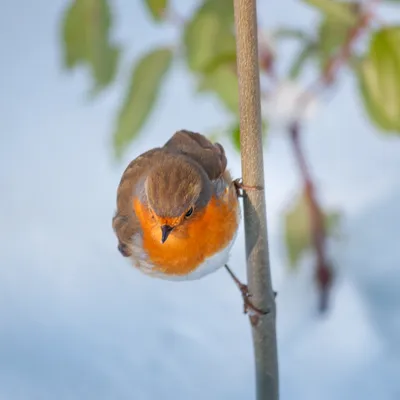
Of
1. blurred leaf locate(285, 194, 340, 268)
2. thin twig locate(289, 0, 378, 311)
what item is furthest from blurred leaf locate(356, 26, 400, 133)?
blurred leaf locate(285, 194, 340, 268)

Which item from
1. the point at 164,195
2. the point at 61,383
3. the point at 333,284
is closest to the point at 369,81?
the point at 164,195

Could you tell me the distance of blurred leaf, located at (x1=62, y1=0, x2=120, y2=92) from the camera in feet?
2.64

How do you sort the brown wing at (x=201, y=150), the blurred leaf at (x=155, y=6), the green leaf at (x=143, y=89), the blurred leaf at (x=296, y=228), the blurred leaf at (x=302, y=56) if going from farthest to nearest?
the blurred leaf at (x=296, y=228) → the blurred leaf at (x=302, y=56) → the green leaf at (x=143, y=89) → the brown wing at (x=201, y=150) → the blurred leaf at (x=155, y=6)

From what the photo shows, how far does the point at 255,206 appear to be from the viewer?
1.73ft

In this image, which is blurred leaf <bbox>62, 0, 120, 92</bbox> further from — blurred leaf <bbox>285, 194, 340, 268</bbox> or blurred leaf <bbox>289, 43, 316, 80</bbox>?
blurred leaf <bbox>285, 194, 340, 268</bbox>

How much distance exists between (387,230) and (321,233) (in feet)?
0.82

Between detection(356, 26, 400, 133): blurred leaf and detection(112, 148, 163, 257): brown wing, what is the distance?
0.26 meters

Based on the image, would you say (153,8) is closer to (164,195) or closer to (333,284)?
(164,195)

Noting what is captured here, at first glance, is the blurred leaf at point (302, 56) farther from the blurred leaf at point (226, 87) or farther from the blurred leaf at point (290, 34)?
the blurred leaf at point (226, 87)

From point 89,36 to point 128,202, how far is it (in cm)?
22

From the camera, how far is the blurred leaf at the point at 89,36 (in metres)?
0.81

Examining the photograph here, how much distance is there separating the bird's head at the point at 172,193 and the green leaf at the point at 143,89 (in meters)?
0.28

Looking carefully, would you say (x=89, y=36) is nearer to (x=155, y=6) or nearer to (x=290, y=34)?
(x=155, y=6)

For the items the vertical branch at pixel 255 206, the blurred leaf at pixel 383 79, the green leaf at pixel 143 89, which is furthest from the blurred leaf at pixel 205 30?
the vertical branch at pixel 255 206
